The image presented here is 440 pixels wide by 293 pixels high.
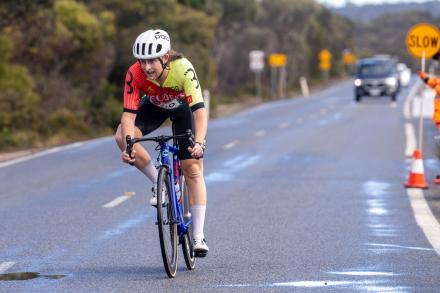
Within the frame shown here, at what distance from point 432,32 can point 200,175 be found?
13.6 m

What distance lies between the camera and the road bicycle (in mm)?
8586

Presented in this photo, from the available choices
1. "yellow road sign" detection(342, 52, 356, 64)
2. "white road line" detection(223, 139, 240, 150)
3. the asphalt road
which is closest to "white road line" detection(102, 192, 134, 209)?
the asphalt road

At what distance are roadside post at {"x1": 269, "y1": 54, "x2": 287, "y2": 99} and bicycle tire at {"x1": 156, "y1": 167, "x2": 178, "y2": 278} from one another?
192 ft

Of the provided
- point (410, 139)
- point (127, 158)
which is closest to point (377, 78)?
point (410, 139)

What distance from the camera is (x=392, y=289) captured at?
8.28 m

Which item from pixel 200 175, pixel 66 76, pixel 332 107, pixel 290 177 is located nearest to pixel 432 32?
pixel 290 177

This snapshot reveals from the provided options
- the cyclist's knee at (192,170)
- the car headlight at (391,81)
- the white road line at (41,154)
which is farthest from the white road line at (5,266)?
the car headlight at (391,81)

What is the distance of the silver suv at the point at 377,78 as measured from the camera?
57.3 m

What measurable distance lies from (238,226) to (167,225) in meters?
3.43

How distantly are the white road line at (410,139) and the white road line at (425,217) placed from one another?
8000 millimetres

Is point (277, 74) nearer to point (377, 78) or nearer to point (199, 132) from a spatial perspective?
point (377, 78)

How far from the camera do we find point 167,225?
8945 millimetres

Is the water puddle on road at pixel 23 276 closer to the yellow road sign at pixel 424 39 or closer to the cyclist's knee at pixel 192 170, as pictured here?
the cyclist's knee at pixel 192 170

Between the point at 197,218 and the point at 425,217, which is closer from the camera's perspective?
the point at 197,218
